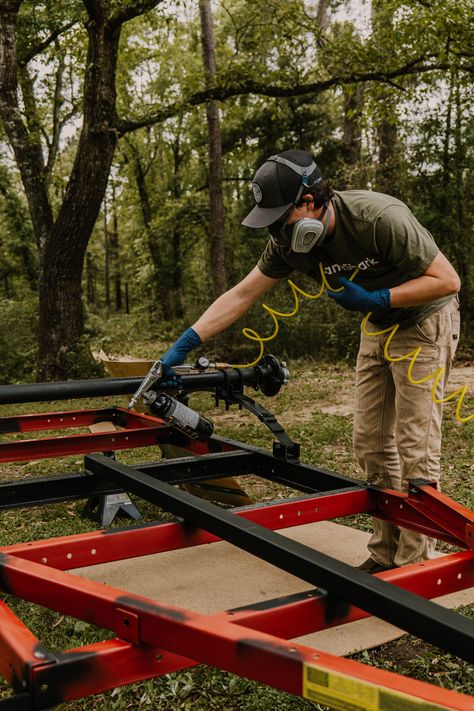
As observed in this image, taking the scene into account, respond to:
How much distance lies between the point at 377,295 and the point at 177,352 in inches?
42.5

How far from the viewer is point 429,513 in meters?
2.67

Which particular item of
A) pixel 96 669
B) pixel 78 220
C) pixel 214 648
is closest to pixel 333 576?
pixel 214 648

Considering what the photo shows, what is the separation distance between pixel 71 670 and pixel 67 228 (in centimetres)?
1030

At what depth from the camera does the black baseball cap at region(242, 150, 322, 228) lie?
3.00m

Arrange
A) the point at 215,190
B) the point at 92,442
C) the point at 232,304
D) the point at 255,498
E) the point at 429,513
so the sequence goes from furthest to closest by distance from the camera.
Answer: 1. the point at 215,190
2. the point at 255,498
3. the point at 92,442
4. the point at 232,304
5. the point at 429,513

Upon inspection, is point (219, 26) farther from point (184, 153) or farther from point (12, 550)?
point (12, 550)

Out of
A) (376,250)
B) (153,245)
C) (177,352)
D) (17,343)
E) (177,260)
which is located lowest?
(17,343)

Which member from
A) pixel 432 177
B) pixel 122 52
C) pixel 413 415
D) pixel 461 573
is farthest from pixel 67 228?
pixel 461 573

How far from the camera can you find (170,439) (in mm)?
4234

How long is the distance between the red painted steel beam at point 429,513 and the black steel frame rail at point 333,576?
766 millimetres

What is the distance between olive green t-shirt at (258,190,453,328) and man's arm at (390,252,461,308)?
0.04 m

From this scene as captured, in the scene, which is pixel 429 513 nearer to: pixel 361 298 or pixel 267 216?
pixel 361 298

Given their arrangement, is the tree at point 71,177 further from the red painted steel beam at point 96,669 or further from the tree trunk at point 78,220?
the red painted steel beam at point 96,669

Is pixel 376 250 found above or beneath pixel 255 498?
above
